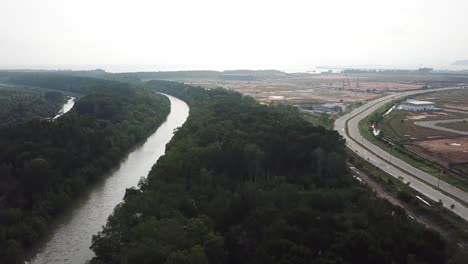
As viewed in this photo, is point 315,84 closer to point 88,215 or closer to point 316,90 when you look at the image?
point 316,90

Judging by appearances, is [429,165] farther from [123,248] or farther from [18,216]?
[18,216]

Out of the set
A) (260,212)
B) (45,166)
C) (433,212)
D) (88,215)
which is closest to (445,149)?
(433,212)

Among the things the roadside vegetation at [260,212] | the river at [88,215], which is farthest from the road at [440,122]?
the river at [88,215]

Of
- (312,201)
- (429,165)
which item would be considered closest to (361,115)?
(429,165)

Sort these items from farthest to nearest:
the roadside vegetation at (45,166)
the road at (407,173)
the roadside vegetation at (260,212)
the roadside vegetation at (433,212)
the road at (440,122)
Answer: the road at (440,122)
the road at (407,173)
the roadside vegetation at (45,166)
the roadside vegetation at (433,212)
the roadside vegetation at (260,212)

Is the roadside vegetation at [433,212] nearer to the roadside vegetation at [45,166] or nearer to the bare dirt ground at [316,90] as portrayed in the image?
the roadside vegetation at [45,166]

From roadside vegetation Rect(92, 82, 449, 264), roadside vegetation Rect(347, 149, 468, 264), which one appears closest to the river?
roadside vegetation Rect(92, 82, 449, 264)
